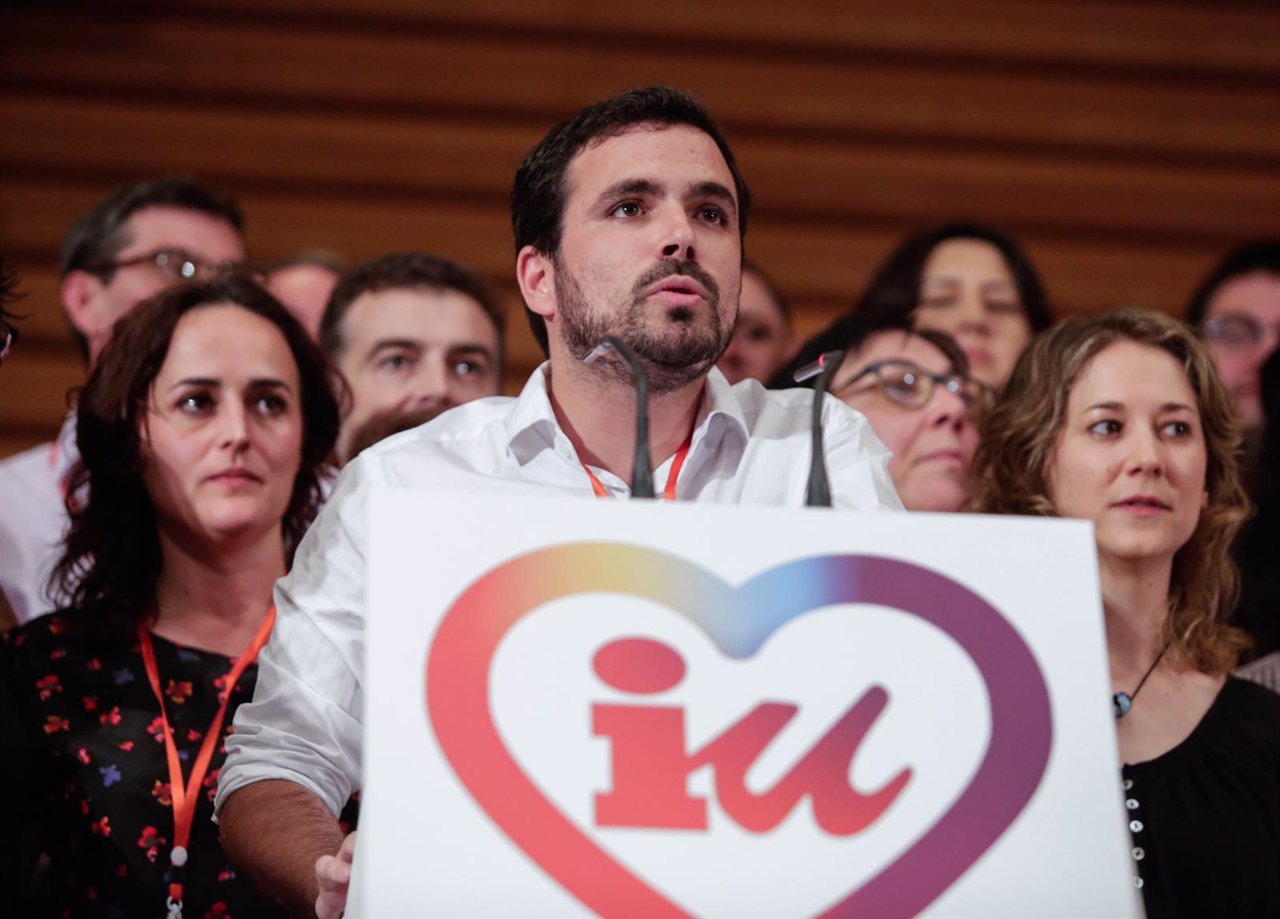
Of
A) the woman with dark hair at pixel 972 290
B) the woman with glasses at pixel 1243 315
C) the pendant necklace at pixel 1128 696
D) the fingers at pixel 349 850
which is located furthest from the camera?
the woman with glasses at pixel 1243 315

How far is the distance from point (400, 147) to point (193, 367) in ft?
6.96

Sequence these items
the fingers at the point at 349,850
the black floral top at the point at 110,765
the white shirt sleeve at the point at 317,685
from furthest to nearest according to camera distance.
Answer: the black floral top at the point at 110,765 < the white shirt sleeve at the point at 317,685 < the fingers at the point at 349,850

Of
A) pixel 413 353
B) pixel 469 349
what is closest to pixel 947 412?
pixel 469 349

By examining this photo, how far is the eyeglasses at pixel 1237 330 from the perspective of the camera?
3750 mm

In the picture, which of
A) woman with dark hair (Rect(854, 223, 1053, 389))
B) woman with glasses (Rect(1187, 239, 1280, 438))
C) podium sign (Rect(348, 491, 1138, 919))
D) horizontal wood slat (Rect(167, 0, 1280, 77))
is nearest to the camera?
podium sign (Rect(348, 491, 1138, 919))

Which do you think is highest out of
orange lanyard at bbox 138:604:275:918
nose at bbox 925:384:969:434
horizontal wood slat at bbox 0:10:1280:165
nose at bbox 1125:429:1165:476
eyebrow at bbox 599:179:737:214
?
horizontal wood slat at bbox 0:10:1280:165

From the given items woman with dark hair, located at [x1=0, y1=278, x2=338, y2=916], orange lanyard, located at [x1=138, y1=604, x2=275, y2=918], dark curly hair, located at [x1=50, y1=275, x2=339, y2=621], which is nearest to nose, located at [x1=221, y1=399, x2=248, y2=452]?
woman with dark hair, located at [x1=0, y1=278, x2=338, y2=916]

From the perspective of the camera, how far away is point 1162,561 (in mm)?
2521

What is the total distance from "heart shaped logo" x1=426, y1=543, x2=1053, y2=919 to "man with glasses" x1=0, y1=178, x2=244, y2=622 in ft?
5.97

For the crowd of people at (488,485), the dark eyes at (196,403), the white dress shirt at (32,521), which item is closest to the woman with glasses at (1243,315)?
the crowd of people at (488,485)

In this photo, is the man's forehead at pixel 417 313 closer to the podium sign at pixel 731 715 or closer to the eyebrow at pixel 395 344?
the eyebrow at pixel 395 344

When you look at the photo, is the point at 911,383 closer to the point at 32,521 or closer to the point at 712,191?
the point at 712,191

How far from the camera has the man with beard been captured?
202cm

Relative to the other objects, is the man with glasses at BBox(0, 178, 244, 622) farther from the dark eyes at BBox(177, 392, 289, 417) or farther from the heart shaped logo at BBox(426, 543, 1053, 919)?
the heart shaped logo at BBox(426, 543, 1053, 919)
